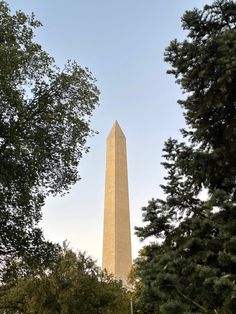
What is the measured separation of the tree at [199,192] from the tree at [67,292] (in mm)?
13140

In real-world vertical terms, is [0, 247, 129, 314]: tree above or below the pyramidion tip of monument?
below

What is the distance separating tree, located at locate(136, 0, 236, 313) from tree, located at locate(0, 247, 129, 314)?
43.1 feet

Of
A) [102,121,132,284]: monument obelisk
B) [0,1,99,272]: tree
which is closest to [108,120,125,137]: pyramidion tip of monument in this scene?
[102,121,132,284]: monument obelisk

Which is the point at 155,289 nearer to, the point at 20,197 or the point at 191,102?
the point at 191,102

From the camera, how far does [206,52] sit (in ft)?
34.9

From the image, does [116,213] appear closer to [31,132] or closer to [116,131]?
[116,131]

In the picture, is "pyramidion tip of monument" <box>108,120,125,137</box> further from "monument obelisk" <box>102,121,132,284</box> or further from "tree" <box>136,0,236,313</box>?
"tree" <box>136,0,236,313</box>

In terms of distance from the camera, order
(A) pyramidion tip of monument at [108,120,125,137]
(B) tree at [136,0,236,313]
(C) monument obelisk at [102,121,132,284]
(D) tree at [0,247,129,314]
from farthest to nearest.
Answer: (A) pyramidion tip of monument at [108,120,125,137] < (C) monument obelisk at [102,121,132,284] < (D) tree at [0,247,129,314] < (B) tree at [136,0,236,313]

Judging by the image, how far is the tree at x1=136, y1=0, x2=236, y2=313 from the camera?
977 cm

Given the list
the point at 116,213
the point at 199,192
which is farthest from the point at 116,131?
the point at 199,192

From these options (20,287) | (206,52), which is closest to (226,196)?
(206,52)

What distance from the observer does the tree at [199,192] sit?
9.77m

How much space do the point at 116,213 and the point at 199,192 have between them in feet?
70.4

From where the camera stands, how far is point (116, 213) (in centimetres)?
3303
